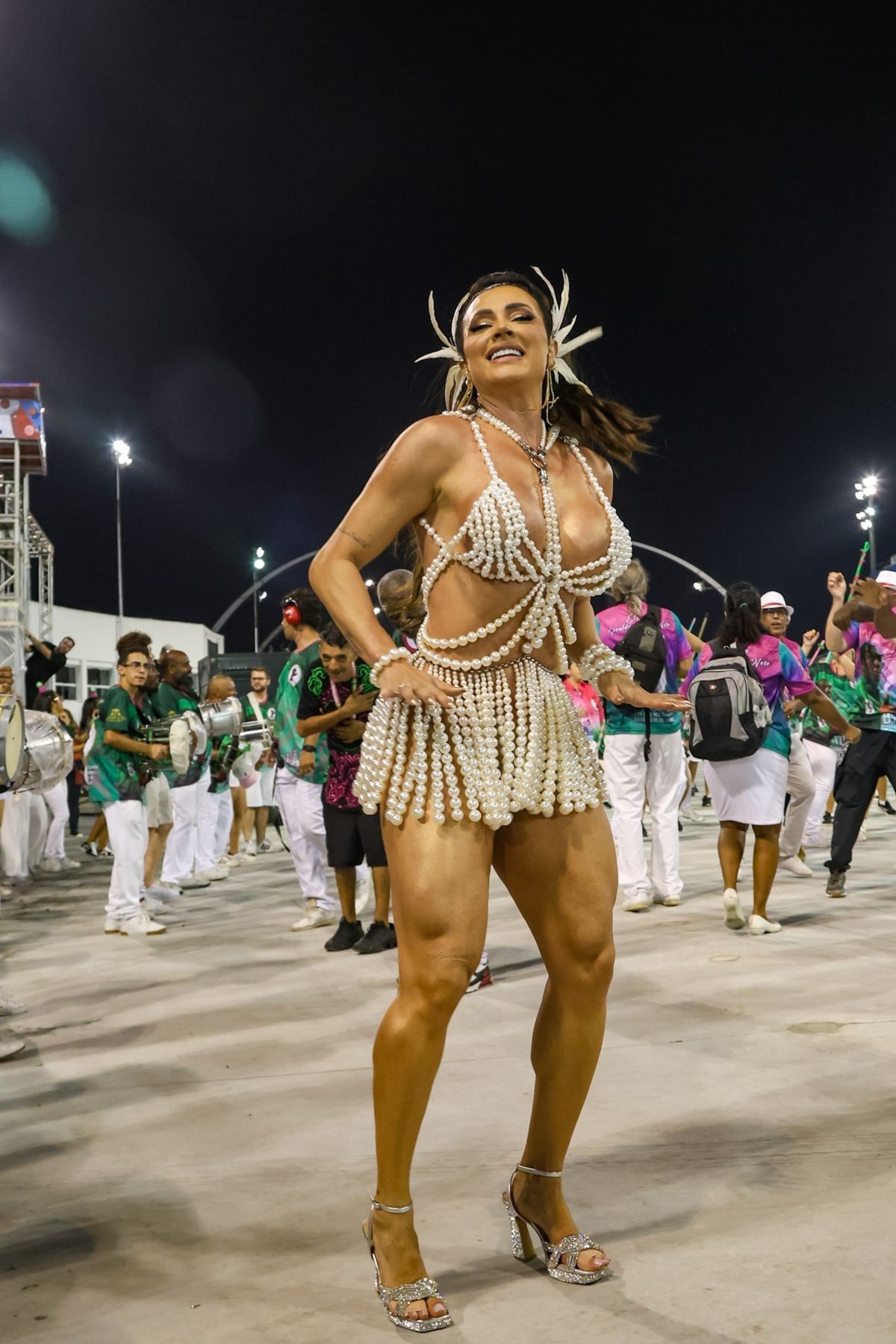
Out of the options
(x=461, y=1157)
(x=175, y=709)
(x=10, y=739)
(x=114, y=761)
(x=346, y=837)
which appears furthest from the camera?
(x=175, y=709)

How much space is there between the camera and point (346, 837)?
7637 mm

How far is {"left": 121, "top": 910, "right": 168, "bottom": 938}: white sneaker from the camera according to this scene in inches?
334

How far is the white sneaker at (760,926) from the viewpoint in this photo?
7196 millimetres

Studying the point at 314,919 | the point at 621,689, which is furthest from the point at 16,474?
the point at 621,689

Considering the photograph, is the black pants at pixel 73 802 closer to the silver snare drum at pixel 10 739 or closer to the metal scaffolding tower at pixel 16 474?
the metal scaffolding tower at pixel 16 474

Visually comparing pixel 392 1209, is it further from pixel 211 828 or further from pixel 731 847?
pixel 211 828

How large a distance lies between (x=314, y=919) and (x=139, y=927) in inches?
47.9

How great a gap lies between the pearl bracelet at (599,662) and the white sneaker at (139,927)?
19.6ft

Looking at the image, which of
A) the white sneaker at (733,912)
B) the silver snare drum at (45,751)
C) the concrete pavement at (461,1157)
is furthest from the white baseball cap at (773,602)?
the silver snare drum at (45,751)

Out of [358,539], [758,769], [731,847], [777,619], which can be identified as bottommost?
[731,847]

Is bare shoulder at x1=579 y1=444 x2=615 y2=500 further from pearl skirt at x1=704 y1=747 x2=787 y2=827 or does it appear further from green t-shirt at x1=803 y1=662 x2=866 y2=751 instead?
green t-shirt at x1=803 y1=662 x2=866 y2=751

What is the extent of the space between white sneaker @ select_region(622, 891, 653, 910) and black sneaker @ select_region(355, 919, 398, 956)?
6.05 feet

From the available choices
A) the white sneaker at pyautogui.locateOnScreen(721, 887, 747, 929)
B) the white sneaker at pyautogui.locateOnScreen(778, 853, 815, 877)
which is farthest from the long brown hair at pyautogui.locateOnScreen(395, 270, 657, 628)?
the white sneaker at pyautogui.locateOnScreen(778, 853, 815, 877)

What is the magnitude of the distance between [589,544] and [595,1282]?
68.1 inches
